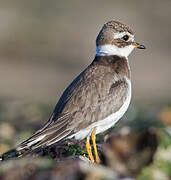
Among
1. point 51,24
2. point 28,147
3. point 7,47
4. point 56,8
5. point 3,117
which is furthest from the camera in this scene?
point 56,8

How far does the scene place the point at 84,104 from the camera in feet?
23.6

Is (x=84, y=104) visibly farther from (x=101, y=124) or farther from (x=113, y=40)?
(x=113, y=40)

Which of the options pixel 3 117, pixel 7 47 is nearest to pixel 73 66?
pixel 7 47

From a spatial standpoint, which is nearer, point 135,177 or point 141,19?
point 135,177

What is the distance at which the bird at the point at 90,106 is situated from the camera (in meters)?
6.99

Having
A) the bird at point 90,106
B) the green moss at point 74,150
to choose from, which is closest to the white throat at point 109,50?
the bird at point 90,106

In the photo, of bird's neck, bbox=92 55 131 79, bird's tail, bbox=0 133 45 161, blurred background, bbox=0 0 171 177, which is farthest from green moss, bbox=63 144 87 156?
blurred background, bbox=0 0 171 177

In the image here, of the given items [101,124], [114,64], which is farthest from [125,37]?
[101,124]

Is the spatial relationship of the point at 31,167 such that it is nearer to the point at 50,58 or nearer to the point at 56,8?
the point at 50,58

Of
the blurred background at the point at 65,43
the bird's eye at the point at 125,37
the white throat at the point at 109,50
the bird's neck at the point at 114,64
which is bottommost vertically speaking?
the blurred background at the point at 65,43

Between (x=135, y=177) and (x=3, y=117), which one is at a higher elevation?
(x=135, y=177)

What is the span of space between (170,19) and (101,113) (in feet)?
98.4

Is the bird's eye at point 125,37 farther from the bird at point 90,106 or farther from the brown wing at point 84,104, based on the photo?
the brown wing at point 84,104

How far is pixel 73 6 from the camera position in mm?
37438
